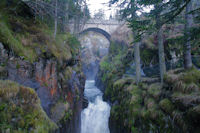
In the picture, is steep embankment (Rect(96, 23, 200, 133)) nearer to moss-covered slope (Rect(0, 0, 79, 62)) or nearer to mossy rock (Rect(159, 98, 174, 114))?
mossy rock (Rect(159, 98, 174, 114))

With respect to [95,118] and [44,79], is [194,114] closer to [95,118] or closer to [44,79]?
[44,79]

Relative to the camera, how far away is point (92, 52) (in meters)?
37.8

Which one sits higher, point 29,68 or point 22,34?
point 22,34

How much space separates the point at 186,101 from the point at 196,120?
0.72m

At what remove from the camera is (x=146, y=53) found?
12062 millimetres

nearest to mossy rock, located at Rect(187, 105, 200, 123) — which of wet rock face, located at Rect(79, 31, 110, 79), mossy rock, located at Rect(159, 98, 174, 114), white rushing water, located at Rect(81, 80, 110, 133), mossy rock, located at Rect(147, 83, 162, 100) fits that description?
mossy rock, located at Rect(159, 98, 174, 114)

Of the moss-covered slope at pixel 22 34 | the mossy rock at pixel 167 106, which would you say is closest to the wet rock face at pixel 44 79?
the moss-covered slope at pixel 22 34

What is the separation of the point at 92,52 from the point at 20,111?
34.7 metres

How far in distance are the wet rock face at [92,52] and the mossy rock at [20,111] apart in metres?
29.6

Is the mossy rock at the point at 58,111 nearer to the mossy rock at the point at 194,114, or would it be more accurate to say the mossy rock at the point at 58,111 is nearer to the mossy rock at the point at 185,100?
the mossy rock at the point at 185,100

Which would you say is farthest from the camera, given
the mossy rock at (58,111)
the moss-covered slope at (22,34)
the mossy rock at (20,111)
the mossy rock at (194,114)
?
the mossy rock at (58,111)

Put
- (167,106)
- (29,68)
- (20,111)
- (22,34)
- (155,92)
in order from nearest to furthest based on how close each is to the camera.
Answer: (20,111), (29,68), (167,106), (22,34), (155,92)

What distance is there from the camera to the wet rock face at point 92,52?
35125 millimetres

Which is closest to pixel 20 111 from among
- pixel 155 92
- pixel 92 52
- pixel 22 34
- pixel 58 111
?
pixel 58 111
